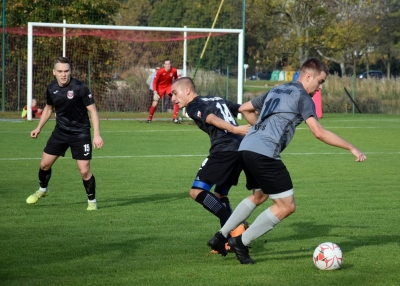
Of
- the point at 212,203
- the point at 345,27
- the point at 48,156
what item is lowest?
the point at 212,203

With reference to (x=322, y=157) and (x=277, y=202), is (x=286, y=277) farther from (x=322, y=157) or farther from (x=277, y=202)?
(x=322, y=157)

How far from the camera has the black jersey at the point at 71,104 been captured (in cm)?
927

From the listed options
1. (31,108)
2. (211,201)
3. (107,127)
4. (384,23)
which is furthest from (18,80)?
(384,23)

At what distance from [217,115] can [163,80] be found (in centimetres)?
1694

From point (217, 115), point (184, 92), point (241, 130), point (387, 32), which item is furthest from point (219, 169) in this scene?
point (387, 32)

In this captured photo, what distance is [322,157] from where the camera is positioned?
15.8m

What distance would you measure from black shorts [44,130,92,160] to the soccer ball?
398 centimetres

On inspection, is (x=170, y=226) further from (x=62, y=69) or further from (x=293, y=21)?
(x=293, y=21)

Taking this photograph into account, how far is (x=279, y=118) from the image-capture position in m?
6.23

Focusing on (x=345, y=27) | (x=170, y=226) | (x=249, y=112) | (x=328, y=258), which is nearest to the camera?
(x=328, y=258)

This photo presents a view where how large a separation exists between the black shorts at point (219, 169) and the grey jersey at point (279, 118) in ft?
1.94

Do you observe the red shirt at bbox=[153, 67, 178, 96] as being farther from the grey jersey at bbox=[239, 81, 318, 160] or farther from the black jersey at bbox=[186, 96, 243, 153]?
the grey jersey at bbox=[239, 81, 318, 160]

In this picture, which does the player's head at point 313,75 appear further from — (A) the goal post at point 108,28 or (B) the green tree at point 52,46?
(B) the green tree at point 52,46

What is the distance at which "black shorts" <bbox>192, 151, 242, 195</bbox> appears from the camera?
692 cm
